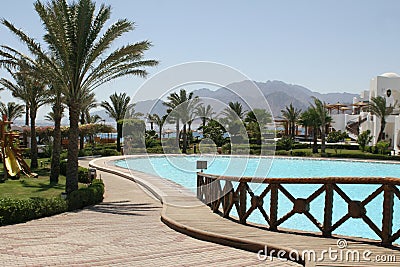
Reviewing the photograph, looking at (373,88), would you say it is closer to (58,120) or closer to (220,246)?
(58,120)

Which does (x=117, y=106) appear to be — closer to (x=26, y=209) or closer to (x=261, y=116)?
(x=261, y=116)

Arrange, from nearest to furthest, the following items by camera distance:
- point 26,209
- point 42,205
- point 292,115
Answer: point 26,209 < point 42,205 < point 292,115

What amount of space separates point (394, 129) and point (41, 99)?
35731mm

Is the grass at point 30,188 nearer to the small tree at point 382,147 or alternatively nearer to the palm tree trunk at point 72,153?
the palm tree trunk at point 72,153

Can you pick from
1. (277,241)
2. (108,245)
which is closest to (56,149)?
(108,245)

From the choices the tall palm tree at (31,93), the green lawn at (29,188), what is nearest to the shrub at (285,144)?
the tall palm tree at (31,93)

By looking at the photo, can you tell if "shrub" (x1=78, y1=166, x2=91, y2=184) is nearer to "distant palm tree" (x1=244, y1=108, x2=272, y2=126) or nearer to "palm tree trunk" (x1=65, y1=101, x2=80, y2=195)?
"palm tree trunk" (x1=65, y1=101, x2=80, y2=195)

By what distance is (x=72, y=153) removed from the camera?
13.6 m

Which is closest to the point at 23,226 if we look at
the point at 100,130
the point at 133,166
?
the point at 133,166

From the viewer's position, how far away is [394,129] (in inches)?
1720

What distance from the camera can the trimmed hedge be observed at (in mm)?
9625

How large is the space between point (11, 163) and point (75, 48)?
7.64m

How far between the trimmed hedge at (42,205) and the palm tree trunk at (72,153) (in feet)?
2.33

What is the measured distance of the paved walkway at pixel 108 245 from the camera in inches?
222
